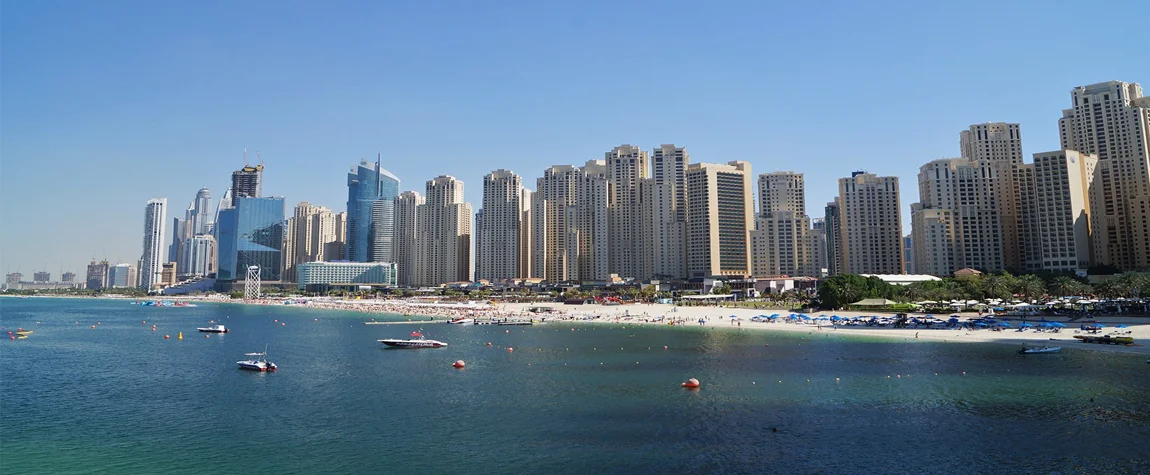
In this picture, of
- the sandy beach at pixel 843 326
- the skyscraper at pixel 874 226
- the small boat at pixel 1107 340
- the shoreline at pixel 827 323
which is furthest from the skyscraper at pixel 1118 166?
the small boat at pixel 1107 340

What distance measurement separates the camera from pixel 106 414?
140 feet

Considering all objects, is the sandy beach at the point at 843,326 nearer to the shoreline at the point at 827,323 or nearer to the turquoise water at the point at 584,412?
the shoreline at the point at 827,323

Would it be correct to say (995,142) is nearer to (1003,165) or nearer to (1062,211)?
(1003,165)

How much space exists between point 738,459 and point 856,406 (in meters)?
15.3

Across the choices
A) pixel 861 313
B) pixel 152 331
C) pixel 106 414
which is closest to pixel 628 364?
Result: pixel 106 414

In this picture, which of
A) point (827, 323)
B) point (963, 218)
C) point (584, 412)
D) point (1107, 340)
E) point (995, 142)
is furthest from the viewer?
point (995, 142)

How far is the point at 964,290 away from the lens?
121625 mm

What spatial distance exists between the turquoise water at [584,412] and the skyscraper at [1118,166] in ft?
382

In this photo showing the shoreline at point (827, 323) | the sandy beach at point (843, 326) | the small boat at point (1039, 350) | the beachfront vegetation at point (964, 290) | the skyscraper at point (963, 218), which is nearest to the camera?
the small boat at point (1039, 350)

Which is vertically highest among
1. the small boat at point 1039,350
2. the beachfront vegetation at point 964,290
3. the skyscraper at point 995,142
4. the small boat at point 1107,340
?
the skyscraper at point 995,142

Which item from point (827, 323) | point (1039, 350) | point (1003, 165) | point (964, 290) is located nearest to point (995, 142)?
point (1003, 165)

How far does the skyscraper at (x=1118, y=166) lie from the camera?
15212 centimetres

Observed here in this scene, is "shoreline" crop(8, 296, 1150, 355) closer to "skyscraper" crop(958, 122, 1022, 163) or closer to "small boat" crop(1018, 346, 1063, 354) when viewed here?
"small boat" crop(1018, 346, 1063, 354)

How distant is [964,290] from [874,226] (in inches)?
2995
